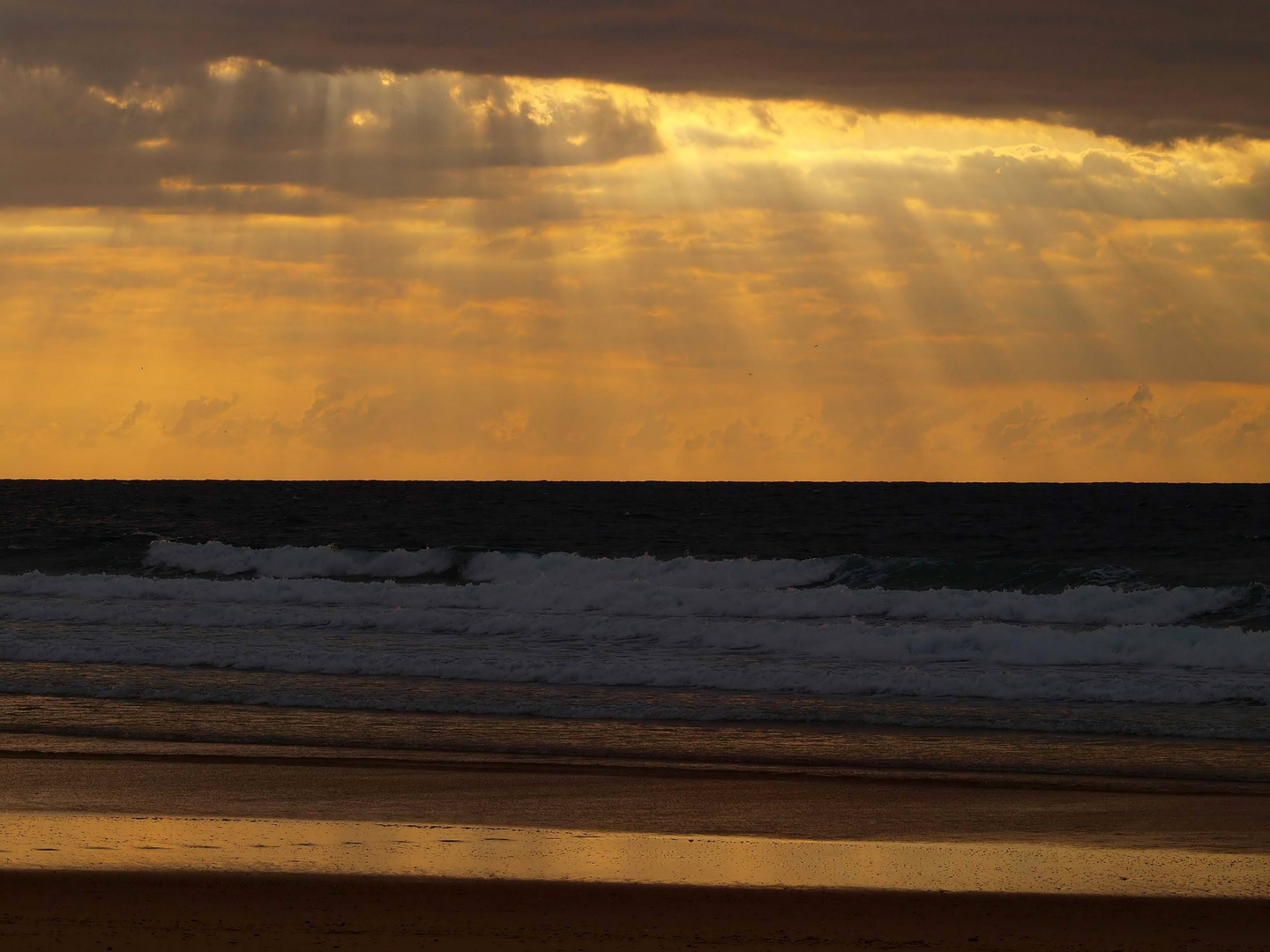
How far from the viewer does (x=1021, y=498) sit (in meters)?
83.9

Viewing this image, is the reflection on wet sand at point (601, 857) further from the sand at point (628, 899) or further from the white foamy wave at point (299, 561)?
the white foamy wave at point (299, 561)

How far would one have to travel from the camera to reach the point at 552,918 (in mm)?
7777

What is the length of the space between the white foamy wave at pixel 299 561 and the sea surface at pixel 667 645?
0.11m

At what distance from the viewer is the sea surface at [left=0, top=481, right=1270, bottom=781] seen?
14367mm

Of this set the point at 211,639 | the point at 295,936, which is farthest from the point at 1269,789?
the point at 211,639

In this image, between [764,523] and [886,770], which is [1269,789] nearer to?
[886,770]

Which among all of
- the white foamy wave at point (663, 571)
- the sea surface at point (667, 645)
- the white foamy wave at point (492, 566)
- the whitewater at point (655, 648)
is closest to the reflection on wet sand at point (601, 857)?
the sea surface at point (667, 645)

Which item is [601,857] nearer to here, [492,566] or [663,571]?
[663,571]

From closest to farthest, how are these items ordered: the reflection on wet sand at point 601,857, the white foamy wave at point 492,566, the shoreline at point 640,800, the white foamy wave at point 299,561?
the reflection on wet sand at point 601,857, the shoreline at point 640,800, the white foamy wave at point 492,566, the white foamy wave at point 299,561

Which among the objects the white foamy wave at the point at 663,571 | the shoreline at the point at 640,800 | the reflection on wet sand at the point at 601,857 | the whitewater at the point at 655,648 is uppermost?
the white foamy wave at the point at 663,571

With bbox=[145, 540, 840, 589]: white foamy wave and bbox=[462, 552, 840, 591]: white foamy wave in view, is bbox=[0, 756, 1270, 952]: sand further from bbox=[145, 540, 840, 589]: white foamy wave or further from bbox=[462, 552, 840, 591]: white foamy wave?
bbox=[462, 552, 840, 591]: white foamy wave

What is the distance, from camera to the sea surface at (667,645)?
14.4 meters

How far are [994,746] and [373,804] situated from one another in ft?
22.1

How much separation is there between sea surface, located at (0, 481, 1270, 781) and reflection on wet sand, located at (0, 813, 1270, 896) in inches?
133
